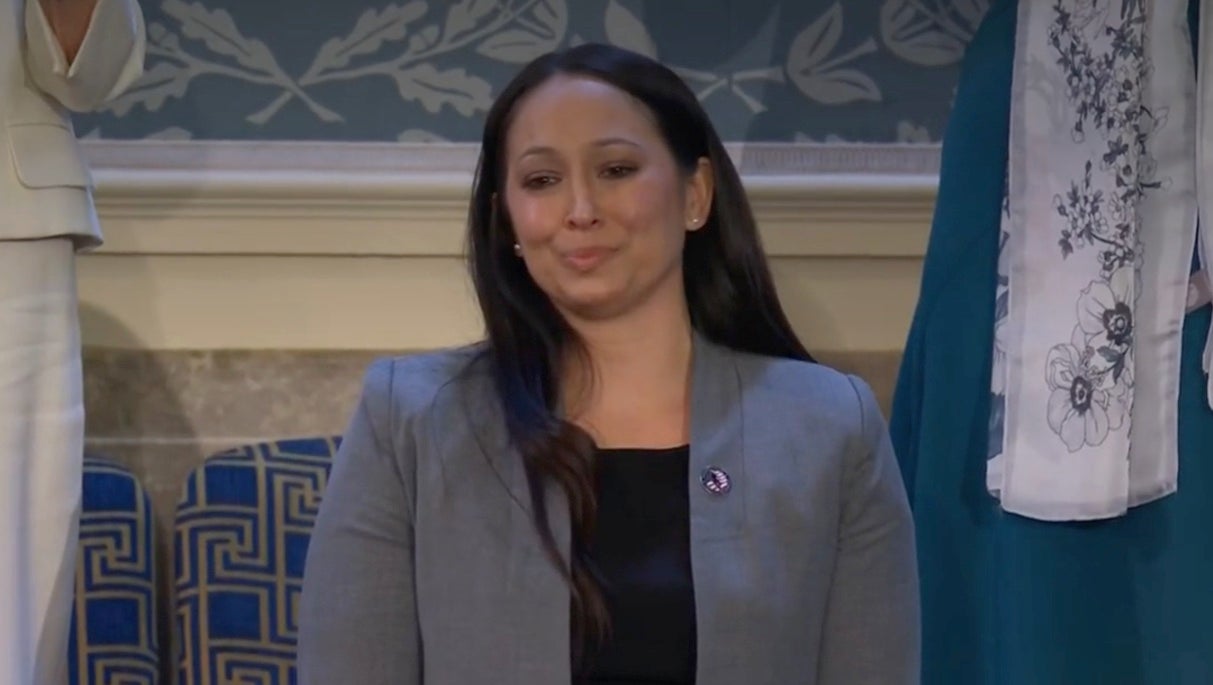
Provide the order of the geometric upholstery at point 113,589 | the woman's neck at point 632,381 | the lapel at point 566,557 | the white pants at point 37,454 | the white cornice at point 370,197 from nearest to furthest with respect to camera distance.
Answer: the lapel at point 566,557, the woman's neck at point 632,381, the white pants at point 37,454, the geometric upholstery at point 113,589, the white cornice at point 370,197

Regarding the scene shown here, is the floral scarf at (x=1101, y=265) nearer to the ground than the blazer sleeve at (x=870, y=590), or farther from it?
farther from it

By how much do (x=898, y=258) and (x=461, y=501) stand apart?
0.93 meters

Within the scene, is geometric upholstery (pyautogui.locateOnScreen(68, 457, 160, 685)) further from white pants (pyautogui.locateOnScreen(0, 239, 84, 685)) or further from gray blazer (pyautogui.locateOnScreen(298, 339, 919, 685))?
gray blazer (pyautogui.locateOnScreen(298, 339, 919, 685))

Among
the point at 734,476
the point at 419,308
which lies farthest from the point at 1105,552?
the point at 419,308

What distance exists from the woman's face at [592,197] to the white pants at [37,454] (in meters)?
0.44

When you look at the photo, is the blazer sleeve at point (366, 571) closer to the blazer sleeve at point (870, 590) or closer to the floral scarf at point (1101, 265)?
the blazer sleeve at point (870, 590)

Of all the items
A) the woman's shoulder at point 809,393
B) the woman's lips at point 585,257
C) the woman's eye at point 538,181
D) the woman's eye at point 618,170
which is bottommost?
the woman's shoulder at point 809,393

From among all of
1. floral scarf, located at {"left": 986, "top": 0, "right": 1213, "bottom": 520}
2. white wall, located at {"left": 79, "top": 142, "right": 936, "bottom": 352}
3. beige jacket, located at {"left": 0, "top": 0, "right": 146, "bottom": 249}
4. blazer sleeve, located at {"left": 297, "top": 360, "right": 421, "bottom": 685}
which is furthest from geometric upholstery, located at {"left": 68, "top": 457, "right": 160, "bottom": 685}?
floral scarf, located at {"left": 986, "top": 0, "right": 1213, "bottom": 520}

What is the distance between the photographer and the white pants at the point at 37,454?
1408 mm

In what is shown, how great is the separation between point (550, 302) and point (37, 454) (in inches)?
19.4

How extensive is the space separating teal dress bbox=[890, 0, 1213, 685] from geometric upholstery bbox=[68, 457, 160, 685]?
849 millimetres

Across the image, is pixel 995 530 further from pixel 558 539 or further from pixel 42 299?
pixel 42 299

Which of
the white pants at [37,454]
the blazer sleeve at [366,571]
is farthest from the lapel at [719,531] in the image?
the white pants at [37,454]

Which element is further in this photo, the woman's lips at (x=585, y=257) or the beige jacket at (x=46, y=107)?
the beige jacket at (x=46, y=107)
